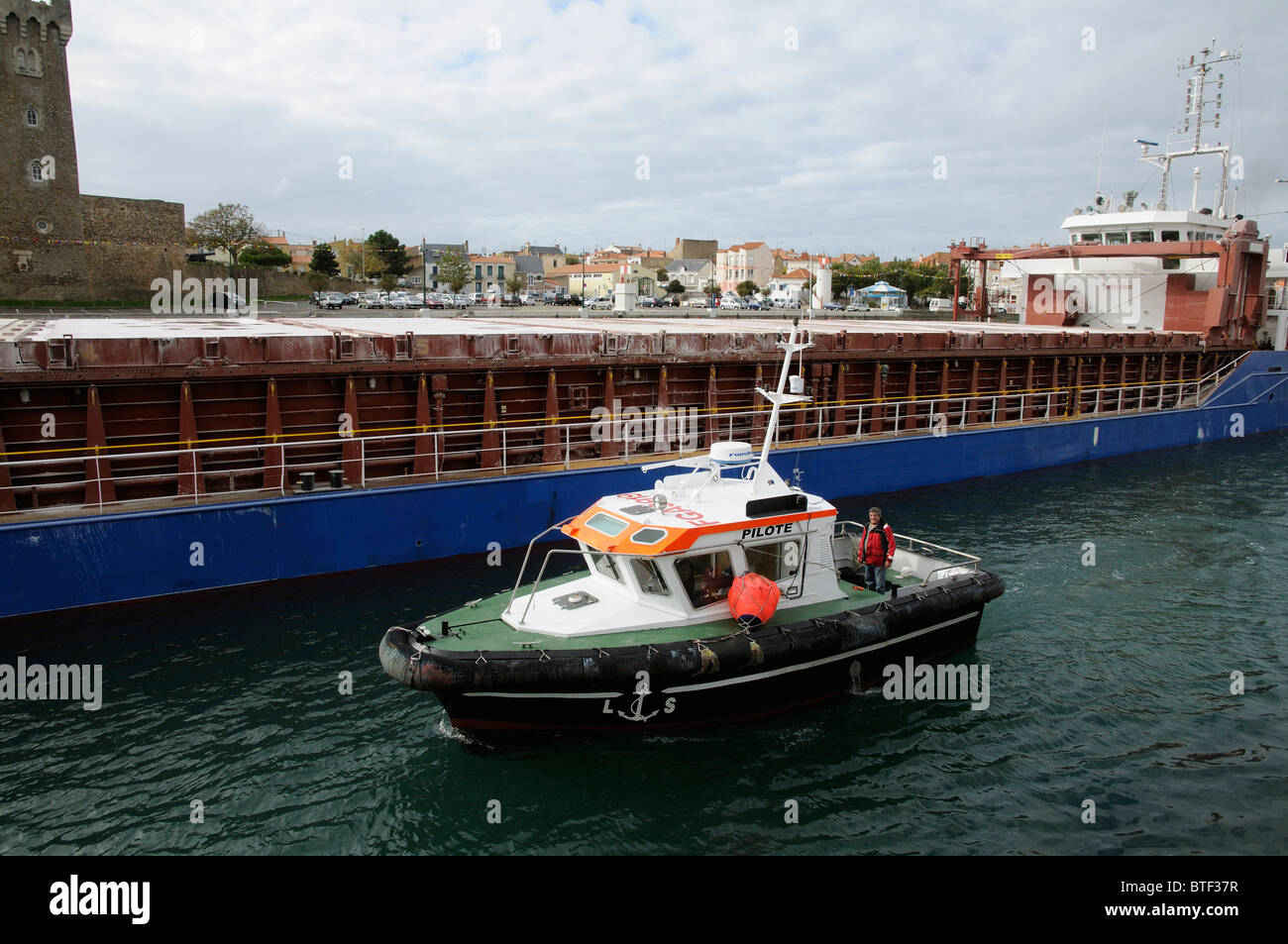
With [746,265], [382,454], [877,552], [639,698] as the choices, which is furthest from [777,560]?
[746,265]

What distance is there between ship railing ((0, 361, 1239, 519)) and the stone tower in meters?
50.4

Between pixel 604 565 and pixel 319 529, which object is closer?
pixel 604 565

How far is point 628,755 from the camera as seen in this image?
9.75 metres

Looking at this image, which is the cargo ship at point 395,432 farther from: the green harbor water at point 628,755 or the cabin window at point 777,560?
the cabin window at point 777,560

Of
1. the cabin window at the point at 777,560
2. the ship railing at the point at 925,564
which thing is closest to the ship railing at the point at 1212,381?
the ship railing at the point at 925,564

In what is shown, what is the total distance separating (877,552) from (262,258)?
7540 cm

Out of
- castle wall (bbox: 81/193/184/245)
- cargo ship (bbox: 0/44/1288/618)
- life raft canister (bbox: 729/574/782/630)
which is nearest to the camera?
life raft canister (bbox: 729/574/782/630)

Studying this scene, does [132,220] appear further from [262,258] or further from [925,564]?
[925,564]

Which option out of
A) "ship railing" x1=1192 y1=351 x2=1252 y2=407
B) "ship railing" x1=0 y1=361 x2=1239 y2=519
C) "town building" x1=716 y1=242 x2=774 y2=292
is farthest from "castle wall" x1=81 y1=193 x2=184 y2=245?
"town building" x1=716 y1=242 x2=774 y2=292

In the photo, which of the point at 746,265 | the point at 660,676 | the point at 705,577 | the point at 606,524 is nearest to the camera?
the point at 660,676

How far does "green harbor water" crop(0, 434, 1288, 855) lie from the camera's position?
27.7ft

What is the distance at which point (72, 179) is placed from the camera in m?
54.9

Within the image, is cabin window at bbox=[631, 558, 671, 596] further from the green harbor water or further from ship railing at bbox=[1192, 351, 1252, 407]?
ship railing at bbox=[1192, 351, 1252, 407]

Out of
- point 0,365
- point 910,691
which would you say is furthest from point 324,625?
point 910,691
